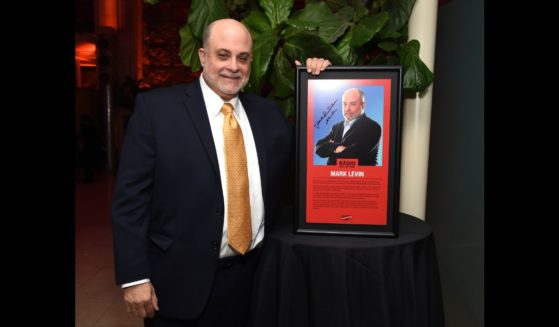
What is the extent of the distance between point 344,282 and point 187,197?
2.02 feet

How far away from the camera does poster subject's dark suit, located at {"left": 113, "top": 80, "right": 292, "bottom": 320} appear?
1611 mm

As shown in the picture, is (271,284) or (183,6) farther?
(183,6)

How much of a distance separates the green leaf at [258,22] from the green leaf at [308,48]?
0.45ft

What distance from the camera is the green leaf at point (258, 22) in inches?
85.0

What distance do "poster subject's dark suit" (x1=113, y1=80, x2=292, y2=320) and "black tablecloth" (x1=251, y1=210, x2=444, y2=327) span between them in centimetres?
23

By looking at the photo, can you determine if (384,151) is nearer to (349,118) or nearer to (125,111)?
(349,118)

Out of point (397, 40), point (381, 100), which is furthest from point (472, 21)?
point (381, 100)

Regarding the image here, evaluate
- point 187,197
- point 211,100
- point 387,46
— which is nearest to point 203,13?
point 211,100

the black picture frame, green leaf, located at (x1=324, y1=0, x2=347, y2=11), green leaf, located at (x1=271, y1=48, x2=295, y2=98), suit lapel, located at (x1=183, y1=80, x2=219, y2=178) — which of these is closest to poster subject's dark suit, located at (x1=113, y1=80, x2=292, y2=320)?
suit lapel, located at (x1=183, y1=80, x2=219, y2=178)

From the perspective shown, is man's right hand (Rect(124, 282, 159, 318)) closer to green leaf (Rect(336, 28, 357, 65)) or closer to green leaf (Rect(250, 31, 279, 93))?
green leaf (Rect(250, 31, 279, 93))

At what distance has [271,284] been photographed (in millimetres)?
1735

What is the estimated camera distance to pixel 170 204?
1.65 meters

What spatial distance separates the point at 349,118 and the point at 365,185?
0.25 meters

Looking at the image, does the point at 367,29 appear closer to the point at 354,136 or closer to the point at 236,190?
the point at 354,136
